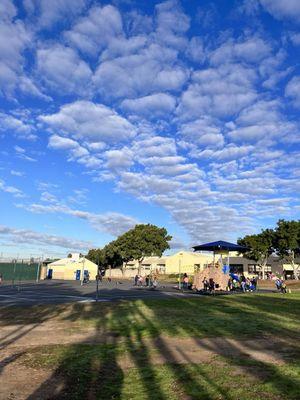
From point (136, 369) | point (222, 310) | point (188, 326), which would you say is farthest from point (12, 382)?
point (222, 310)

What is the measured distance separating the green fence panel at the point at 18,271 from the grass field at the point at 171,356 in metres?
42.7

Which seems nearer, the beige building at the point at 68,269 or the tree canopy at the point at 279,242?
the tree canopy at the point at 279,242

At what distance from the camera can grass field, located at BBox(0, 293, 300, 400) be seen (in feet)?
19.6

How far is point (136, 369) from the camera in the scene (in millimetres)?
7223

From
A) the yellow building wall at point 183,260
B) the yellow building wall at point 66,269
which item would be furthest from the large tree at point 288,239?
the yellow building wall at point 66,269

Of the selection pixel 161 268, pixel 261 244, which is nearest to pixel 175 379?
pixel 261 244

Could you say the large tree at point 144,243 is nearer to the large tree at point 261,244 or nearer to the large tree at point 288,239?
the large tree at point 261,244

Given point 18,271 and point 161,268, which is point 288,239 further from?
point 161,268

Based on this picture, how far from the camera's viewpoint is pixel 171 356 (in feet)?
26.7

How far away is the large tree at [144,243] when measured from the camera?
7906 centimetres

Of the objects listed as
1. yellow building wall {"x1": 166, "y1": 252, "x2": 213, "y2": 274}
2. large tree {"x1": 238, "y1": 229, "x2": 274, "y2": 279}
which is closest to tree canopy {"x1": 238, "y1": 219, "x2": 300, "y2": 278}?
large tree {"x1": 238, "y1": 229, "x2": 274, "y2": 279}

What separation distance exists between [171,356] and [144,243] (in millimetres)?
70892

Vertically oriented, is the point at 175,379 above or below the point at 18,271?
below

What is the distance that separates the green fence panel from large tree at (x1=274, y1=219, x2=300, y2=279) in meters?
34.8
